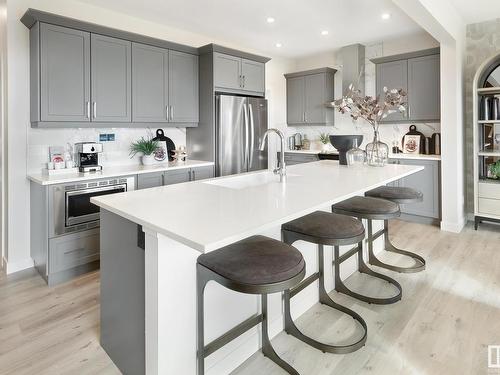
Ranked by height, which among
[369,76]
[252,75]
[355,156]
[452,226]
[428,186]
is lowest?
[452,226]

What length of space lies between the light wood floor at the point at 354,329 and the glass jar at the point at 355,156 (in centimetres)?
107

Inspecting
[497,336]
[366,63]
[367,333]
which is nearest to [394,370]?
[367,333]

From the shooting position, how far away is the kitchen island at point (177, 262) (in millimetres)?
1367

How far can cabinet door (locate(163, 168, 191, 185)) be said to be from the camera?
3.74 m

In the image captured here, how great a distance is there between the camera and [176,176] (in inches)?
152

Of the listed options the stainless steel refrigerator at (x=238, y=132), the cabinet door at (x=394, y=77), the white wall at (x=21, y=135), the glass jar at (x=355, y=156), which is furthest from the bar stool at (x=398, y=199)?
the white wall at (x=21, y=135)

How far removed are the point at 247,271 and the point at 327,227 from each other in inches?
28.7

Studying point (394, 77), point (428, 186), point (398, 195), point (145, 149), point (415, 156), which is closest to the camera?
point (398, 195)

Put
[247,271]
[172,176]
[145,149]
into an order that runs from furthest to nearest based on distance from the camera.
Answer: [145,149]
[172,176]
[247,271]

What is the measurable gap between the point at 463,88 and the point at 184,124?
3.62 m

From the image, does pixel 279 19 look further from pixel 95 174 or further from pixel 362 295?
pixel 362 295

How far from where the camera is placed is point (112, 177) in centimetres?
321

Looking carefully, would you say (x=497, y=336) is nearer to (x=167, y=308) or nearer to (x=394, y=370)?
(x=394, y=370)

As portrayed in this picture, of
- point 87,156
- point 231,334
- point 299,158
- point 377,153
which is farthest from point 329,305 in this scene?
point 299,158
